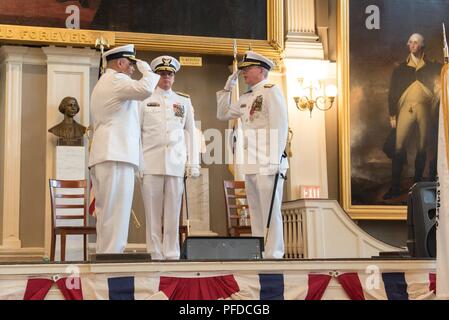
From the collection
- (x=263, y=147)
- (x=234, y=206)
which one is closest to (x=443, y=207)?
(x=263, y=147)

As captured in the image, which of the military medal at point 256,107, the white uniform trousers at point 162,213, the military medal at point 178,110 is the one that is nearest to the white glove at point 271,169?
the military medal at point 256,107

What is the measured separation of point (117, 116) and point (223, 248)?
139 cm

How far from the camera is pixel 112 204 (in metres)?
6.83

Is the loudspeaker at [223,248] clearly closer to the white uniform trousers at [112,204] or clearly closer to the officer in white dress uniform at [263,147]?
the white uniform trousers at [112,204]

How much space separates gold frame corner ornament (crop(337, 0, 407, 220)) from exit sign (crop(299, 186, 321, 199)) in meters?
0.42

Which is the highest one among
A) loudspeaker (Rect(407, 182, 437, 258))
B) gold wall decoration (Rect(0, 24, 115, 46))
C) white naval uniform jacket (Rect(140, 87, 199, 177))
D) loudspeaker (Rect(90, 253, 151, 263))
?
gold wall decoration (Rect(0, 24, 115, 46))

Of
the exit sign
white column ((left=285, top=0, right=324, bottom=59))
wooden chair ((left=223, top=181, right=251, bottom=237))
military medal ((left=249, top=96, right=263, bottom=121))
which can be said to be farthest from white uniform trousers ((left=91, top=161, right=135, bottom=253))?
white column ((left=285, top=0, right=324, bottom=59))

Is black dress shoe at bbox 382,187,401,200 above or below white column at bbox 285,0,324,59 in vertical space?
below

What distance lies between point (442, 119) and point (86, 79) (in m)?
5.39

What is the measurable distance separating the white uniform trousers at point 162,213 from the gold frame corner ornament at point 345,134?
433cm

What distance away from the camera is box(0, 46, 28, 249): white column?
33.7 ft

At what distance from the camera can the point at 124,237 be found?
22.5 feet

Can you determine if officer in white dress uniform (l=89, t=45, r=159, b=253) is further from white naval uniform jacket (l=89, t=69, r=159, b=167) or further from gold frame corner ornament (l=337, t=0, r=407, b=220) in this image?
gold frame corner ornament (l=337, t=0, r=407, b=220)

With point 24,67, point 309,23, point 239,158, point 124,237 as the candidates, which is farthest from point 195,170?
point 309,23
